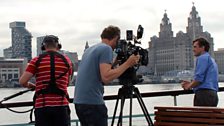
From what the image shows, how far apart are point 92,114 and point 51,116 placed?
1.34 feet

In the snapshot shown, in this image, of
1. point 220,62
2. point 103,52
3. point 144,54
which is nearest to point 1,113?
point 144,54

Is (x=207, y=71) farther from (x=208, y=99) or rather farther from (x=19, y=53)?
(x=19, y=53)

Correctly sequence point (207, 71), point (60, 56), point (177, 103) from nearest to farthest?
point (60, 56)
point (207, 71)
point (177, 103)

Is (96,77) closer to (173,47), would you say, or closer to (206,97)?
(206,97)

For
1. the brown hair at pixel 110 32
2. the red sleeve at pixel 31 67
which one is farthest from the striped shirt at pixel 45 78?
the brown hair at pixel 110 32

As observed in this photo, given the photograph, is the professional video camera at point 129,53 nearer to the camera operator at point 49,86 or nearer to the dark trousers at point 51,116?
the camera operator at point 49,86

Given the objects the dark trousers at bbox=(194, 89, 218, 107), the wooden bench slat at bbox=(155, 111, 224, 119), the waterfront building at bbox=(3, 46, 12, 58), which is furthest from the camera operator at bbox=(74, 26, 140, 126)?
the waterfront building at bbox=(3, 46, 12, 58)

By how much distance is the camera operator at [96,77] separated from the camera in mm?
4020

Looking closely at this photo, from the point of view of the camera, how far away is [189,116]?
450 centimetres

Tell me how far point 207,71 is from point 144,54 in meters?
0.84

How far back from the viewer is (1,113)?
716 centimetres

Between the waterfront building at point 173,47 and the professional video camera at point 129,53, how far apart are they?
92722 mm

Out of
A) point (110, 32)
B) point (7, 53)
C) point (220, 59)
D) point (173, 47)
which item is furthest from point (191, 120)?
point (173, 47)

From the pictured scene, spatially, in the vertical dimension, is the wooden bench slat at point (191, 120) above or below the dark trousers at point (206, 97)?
below
